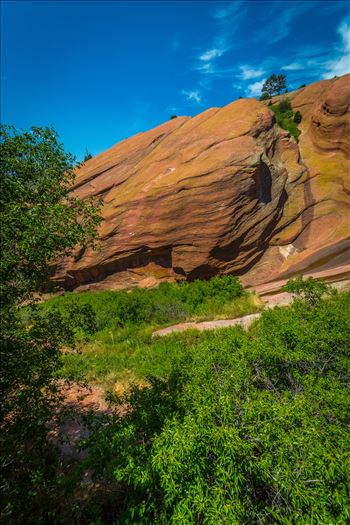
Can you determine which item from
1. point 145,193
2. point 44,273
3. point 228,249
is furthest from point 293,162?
point 44,273

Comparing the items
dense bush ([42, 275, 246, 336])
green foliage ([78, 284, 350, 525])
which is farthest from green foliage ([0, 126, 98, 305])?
dense bush ([42, 275, 246, 336])

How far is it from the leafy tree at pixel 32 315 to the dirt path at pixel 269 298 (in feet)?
29.4

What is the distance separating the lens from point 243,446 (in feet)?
9.66

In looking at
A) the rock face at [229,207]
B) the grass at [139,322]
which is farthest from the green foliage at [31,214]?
the rock face at [229,207]

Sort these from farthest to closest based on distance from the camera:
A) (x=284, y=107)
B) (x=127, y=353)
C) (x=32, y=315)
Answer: (x=284, y=107)
(x=127, y=353)
(x=32, y=315)

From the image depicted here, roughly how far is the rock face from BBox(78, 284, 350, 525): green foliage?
1556 centimetres

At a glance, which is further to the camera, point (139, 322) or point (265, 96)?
point (265, 96)

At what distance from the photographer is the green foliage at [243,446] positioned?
2.79 meters

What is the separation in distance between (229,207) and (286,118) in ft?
74.4

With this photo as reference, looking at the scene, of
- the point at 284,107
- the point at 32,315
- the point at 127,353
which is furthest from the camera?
the point at 284,107

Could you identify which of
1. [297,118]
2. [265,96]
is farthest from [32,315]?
[265,96]

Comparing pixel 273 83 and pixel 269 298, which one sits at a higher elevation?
pixel 273 83

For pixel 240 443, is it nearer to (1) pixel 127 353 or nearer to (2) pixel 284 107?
(1) pixel 127 353

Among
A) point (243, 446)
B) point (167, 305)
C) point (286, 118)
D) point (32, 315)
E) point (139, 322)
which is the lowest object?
point (139, 322)
